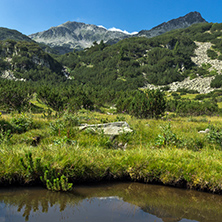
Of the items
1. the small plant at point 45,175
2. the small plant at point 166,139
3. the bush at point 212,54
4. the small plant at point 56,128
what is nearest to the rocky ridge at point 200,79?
the bush at point 212,54

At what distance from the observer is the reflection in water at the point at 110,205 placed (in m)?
2.66

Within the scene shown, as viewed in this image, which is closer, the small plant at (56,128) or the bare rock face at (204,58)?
the small plant at (56,128)

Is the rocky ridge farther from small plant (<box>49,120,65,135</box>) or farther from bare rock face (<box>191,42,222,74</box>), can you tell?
small plant (<box>49,120,65,135</box>)

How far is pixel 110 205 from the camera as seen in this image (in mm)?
3037

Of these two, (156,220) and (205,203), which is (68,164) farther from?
(205,203)

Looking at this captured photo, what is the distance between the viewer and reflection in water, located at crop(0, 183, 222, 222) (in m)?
2.66

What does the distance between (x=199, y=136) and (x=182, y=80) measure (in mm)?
116905

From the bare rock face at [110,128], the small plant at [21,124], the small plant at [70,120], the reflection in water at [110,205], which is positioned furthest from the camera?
the small plant at [70,120]

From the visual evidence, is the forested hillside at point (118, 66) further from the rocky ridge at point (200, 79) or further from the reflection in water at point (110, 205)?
the reflection in water at point (110, 205)

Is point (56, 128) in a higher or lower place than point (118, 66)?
lower

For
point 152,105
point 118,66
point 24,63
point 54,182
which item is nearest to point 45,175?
point 54,182

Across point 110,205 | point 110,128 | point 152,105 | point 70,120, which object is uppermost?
point 152,105

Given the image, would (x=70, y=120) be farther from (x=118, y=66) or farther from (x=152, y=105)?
(x=118, y=66)

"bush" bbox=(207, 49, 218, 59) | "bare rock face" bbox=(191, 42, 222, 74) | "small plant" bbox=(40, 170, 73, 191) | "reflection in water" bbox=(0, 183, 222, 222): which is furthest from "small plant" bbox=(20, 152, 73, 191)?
"bush" bbox=(207, 49, 218, 59)
